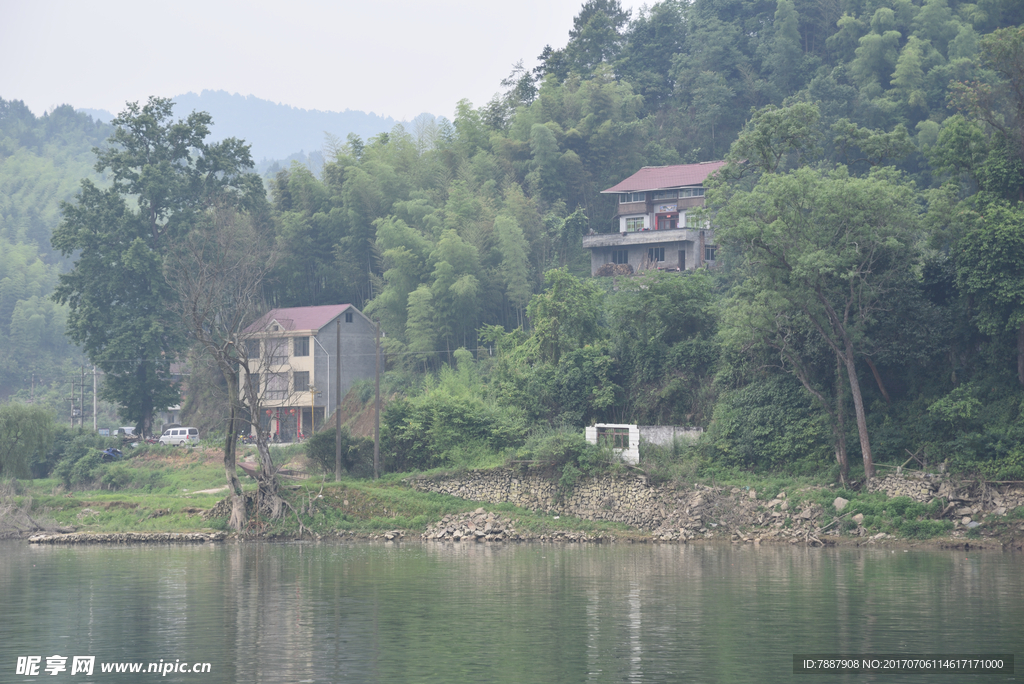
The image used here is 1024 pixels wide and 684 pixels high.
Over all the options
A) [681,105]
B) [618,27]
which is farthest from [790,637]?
[618,27]

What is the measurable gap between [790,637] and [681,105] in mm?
62339

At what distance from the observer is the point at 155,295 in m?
61.5

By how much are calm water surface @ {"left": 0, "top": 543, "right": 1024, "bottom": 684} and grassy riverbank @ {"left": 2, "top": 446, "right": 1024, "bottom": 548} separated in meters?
1.97

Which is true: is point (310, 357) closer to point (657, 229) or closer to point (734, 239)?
point (657, 229)

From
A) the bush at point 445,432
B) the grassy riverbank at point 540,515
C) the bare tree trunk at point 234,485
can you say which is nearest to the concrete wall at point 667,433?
the grassy riverbank at point 540,515

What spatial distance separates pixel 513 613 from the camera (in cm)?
2109

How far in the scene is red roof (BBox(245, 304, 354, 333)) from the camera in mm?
61062

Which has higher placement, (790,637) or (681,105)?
(681,105)

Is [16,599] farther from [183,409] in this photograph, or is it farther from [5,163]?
[5,163]

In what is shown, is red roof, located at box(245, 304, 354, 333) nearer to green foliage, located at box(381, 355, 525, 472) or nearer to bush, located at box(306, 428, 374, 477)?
bush, located at box(306, 428, 374, 477)

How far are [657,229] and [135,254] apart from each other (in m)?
32.7

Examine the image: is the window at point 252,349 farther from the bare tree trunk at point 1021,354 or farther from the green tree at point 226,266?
the bare tree trunk at point 1021,354

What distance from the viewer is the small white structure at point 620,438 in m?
38.8

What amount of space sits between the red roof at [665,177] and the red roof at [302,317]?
19187 mm
